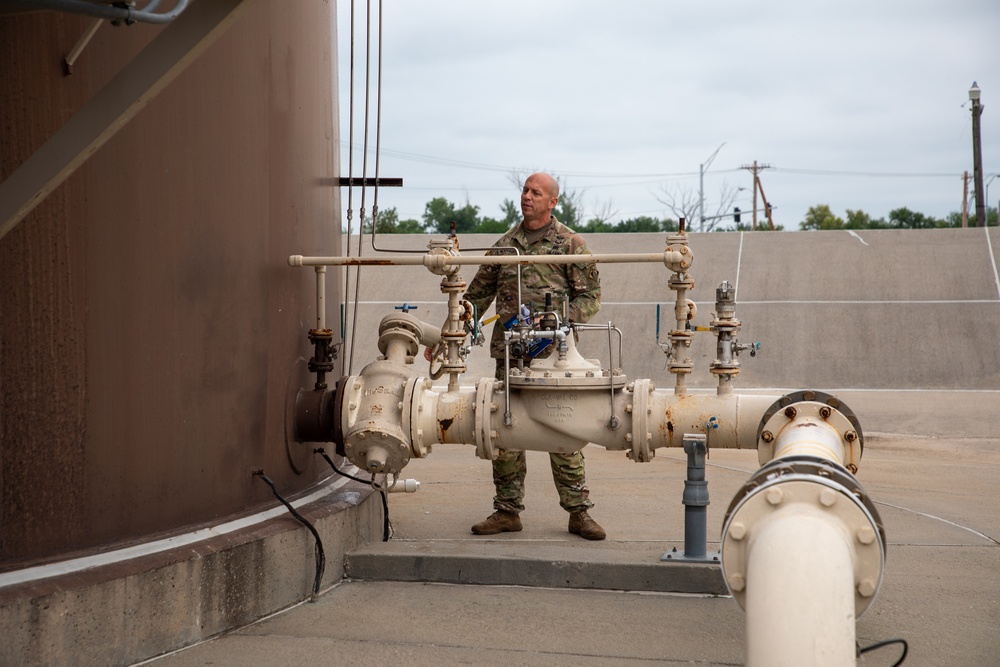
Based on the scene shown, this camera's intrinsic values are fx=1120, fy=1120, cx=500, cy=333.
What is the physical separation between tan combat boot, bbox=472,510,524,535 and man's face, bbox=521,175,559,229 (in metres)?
1.46

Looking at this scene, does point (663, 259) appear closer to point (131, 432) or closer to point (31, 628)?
point (131, 432)

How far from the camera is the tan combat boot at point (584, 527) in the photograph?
17.8 ft

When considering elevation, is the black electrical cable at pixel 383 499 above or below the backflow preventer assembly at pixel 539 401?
below

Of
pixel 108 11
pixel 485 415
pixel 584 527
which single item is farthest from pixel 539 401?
pixel 108 11

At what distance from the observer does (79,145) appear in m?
3.03

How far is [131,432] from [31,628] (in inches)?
29.2

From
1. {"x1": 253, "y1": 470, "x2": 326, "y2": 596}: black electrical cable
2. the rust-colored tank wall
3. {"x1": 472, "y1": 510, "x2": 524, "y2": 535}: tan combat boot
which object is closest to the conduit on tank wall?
the rust-colored tank wall

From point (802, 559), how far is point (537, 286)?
3304 mm

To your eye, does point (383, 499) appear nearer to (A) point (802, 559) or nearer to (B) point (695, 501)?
(B) point (695, 501)

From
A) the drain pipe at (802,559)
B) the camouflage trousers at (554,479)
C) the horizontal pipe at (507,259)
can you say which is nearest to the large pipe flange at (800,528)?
the drain pipe at (802,559)

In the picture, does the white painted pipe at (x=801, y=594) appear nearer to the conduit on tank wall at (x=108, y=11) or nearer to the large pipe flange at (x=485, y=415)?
the conduit on tank wall at (x=108, y=11)

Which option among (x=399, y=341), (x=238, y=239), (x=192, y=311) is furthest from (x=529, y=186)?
(x=192, y=311)

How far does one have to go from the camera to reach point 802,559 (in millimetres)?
2445

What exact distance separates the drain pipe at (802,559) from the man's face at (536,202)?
2.94 metres
